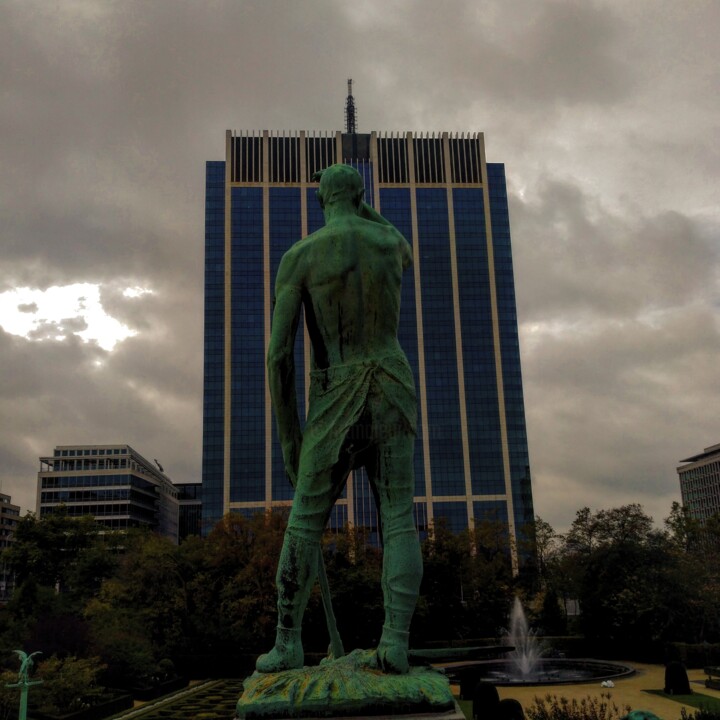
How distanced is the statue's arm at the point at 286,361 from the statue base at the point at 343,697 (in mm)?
1440

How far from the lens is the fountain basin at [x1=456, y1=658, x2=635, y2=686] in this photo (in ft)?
80.4

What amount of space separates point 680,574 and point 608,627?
5.42 m

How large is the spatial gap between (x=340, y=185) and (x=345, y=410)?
1887 millimetres

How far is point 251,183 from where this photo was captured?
7831cm

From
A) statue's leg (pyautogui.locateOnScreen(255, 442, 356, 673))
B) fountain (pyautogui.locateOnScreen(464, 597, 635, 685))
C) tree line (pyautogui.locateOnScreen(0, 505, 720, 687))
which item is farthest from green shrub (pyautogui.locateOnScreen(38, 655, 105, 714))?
statue's leg (pyautogui.locateOnScreen(255, 442, 356, 673))

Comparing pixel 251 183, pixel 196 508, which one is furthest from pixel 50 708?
pixel 196 508

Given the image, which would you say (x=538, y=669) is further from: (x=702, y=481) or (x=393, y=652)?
(x=702, y=481)

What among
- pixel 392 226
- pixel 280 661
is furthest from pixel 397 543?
pixel 392 226

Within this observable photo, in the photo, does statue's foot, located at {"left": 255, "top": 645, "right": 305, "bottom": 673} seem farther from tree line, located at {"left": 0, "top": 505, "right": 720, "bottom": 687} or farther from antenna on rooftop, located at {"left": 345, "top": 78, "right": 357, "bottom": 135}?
antenna on rooftop, located at {"left": 345, "top": 78, "right": 357, "bottom": 135}

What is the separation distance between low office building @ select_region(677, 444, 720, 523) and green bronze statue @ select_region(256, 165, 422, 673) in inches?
4298

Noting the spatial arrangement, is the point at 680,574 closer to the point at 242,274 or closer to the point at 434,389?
the point at 434,389

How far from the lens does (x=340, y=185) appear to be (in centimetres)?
624

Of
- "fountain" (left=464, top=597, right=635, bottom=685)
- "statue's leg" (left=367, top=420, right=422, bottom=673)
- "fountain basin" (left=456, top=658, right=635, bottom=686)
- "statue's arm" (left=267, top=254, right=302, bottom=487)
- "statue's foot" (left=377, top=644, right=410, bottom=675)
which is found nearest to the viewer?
"statue's foot" (left=377, top=644, right=410, bottom=675)

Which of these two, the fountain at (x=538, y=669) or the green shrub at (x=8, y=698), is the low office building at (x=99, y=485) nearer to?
the fountain at (x=538, y=669)
